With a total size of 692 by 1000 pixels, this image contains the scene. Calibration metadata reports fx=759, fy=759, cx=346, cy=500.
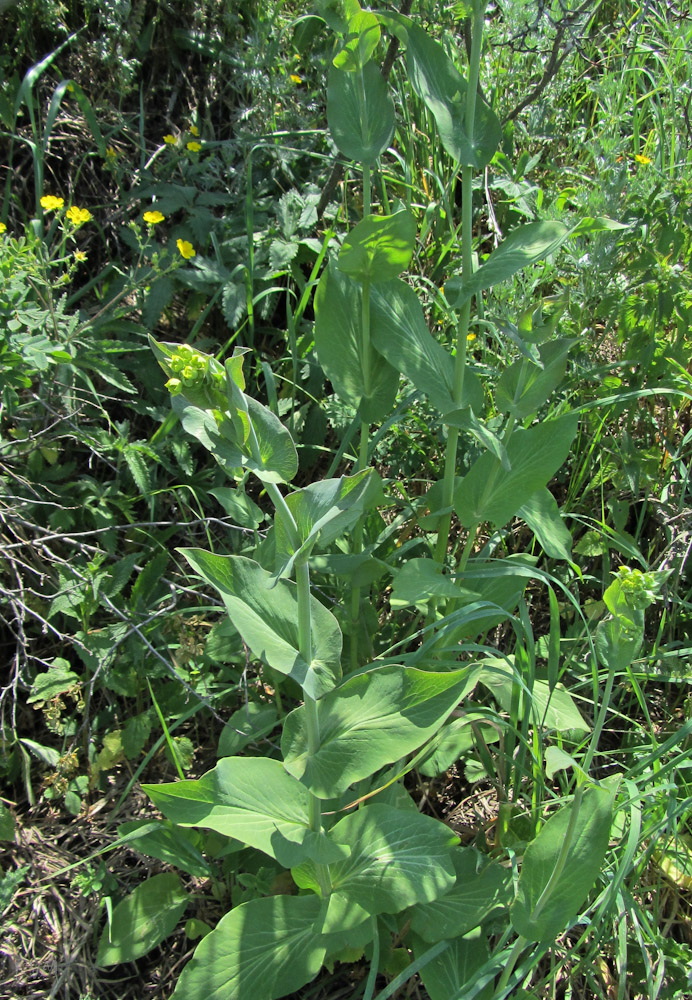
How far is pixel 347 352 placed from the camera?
7.06 ft

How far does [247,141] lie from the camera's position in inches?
117

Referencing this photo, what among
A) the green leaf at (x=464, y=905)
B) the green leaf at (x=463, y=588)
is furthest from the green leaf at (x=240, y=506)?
the green leaf at (x=464, y=905)

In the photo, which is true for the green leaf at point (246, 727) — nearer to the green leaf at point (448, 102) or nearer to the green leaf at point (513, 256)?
the green leaf at point (513, 256)

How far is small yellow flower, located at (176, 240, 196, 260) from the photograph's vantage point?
269cm

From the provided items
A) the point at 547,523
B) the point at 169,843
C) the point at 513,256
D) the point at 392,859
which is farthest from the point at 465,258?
the point at 169,843

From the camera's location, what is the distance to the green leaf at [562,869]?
155cm

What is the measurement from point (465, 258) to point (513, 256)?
0.44 ft

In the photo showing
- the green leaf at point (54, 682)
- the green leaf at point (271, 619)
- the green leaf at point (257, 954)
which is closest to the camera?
the green leaf at point (271, 619)

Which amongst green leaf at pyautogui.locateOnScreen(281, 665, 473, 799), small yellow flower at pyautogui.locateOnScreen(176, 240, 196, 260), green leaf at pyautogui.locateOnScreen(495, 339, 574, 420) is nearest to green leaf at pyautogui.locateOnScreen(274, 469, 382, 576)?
green leaf at pyautogui.locateOnScreen(281, 665, 473, 799)

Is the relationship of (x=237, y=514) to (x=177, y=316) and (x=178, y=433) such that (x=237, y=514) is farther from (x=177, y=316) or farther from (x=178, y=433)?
(x=177, y=316)

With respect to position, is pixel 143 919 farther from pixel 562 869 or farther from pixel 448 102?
pixel 448 102

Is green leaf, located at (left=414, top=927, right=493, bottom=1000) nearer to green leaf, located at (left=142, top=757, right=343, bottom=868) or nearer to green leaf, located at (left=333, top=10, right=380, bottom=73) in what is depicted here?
green leaf, located at (left=142, top=757, right=343, bottom=868)

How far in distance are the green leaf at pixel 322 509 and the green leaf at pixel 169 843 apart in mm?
889

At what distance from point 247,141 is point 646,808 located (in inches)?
106
